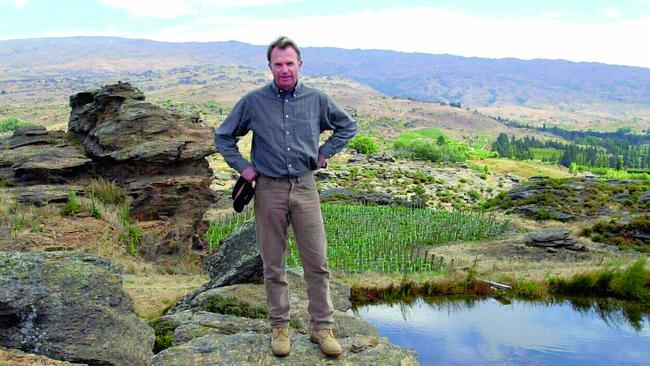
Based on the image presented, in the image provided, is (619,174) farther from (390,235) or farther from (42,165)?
(42,165)

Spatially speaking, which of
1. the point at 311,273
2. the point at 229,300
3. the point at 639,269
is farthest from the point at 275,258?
the point at 639,269

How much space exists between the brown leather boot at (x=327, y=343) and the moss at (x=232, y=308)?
2583 millimetres

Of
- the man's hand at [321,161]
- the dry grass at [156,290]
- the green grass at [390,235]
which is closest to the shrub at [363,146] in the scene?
the green grass at [390,235]

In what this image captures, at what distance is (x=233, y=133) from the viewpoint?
5.27 m

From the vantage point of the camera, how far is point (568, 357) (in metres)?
10.1

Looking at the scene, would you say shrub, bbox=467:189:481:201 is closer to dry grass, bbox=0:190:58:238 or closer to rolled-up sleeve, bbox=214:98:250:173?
dry grass, bbox=0:190:58:238

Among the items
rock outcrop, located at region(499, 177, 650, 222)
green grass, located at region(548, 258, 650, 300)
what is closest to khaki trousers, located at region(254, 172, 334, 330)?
green grass, located at region(548, 258, 650, 300)

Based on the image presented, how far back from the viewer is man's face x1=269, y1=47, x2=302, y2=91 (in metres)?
4.93

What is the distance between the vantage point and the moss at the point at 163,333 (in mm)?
6965

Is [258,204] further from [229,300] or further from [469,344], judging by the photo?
[469,344]

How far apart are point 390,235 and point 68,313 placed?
16.9 meters

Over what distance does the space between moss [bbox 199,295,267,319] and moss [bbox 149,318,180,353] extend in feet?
2.39

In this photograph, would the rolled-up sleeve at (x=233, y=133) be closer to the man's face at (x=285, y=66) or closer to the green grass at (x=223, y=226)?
the man's face at (x=285, y=66)

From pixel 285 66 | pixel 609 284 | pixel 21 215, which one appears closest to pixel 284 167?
pixel 285 66
